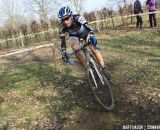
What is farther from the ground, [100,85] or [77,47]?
[77,47]

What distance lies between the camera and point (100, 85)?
297 inches

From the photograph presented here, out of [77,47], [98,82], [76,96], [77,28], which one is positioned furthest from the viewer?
[76,96]

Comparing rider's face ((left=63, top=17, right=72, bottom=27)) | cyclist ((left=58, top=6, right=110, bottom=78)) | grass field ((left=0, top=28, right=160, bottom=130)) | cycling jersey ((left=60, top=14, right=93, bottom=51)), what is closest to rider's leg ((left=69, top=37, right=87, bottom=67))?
cyclist ((left=58, top=6, right=110, bottom=78))

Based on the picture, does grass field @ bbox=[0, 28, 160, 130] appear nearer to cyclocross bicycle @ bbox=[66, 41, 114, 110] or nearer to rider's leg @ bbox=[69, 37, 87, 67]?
cyclocross bicycle @ bbox=[66, 41, 114, 110]

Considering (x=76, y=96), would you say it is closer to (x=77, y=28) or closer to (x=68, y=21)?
(x=77, y=28)

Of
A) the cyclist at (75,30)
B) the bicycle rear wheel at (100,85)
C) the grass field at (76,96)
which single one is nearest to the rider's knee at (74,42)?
the cyclist at (75,30)

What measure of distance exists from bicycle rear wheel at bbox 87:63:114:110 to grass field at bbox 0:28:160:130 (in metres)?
0.20

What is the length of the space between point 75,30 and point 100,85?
1420 mm

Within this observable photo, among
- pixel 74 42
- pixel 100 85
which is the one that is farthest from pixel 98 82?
pixel 74 42

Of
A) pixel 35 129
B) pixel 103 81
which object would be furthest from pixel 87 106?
pixel 35 129

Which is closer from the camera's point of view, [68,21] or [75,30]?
[68,21]

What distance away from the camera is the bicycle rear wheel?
7.41m

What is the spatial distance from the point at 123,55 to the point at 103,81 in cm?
558

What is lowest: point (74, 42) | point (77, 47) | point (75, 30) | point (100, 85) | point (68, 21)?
point (100, 85)
